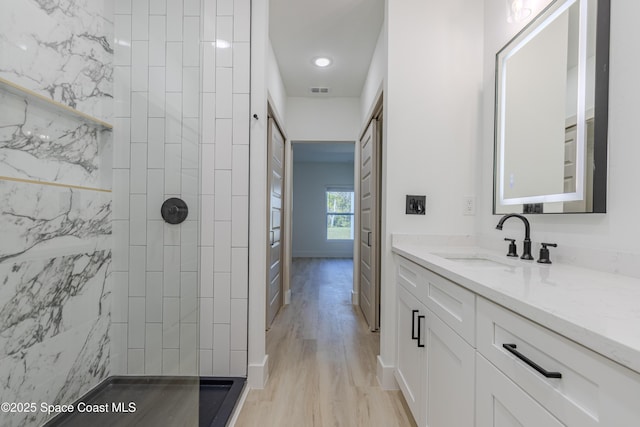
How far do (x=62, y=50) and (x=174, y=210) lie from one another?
0.82 meters

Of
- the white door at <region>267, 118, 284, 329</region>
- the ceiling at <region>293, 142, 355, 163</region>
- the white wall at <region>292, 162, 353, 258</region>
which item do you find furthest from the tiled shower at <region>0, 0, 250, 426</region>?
the white wall at <region>292, 162, 353, 258</region>

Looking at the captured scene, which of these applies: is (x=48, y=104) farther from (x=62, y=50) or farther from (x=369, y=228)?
(x=369, y=228)

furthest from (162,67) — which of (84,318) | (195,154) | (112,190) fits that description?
(84,318)

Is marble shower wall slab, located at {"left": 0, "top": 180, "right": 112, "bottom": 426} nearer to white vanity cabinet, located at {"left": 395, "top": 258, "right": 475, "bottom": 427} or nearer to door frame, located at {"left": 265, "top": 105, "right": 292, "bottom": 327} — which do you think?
white vanity cabinet, located at {"left": 395, "top": 258, "right": 475, "bottom": 427}

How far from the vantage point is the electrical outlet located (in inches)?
72.1

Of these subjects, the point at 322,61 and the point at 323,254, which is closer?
the point at 322,61

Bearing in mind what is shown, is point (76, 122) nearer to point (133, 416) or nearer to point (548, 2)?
point (133, 416)

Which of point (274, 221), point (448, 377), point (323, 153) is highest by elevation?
point (323, 153)

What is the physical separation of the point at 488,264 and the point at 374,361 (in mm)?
1206

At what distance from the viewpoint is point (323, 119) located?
351 centimetres

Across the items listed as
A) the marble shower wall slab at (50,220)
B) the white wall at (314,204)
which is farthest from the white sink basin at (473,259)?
the white wall at (314,204)

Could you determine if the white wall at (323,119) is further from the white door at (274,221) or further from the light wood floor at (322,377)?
the light wood floor at (322,377)

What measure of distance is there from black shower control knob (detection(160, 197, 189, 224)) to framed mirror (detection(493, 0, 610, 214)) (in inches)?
70.2

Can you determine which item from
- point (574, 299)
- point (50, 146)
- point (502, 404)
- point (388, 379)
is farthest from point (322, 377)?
point (50, 146)
